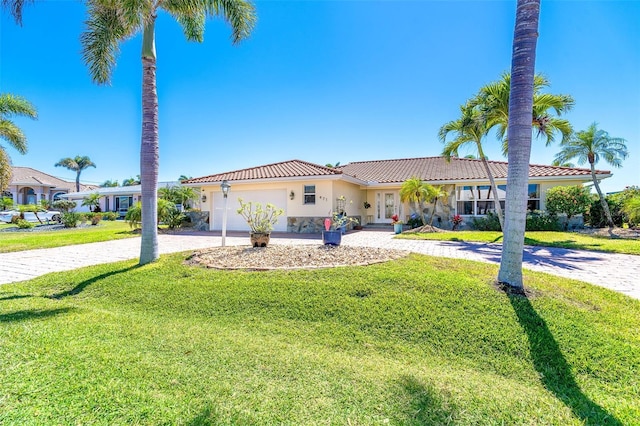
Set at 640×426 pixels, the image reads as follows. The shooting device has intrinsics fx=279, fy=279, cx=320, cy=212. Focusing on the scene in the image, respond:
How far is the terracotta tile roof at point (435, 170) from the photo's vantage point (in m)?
16.2

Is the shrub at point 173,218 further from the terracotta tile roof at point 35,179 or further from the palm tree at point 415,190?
the terracotta tile roof at point 35,179

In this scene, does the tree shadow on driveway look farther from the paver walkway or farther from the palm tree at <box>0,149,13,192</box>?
the palm tree at <box>0,149,13,192</box>

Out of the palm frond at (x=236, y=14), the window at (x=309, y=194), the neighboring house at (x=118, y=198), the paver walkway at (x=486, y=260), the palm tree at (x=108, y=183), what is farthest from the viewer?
the palm tree at (x=108, y=183)

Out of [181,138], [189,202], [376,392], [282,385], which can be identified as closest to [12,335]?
[282,385]

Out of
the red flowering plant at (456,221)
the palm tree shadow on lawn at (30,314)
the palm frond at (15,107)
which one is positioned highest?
the palm frond at (15,107)

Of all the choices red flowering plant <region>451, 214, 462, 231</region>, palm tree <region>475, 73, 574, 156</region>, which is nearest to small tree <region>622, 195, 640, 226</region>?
palm tree <region>475, 73, 574, 156</region>

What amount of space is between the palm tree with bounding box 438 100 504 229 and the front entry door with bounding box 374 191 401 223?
19.1ft

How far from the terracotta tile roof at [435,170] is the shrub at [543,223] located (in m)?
2.32

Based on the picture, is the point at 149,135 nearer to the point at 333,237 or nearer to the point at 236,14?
the point at 236,14

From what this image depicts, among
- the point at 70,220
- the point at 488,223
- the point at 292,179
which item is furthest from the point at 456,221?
the point at 70,220

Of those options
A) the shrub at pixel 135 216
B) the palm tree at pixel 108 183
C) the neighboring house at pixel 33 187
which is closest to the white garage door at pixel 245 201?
the shrub at pixel 135 216

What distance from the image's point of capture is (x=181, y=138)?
2234 cm

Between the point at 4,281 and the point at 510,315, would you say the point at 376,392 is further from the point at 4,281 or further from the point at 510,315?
the point at 4,281

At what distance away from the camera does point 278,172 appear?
1716 cm
